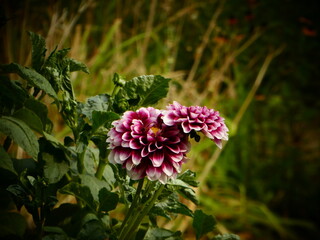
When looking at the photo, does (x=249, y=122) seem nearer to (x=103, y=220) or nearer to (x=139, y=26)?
(x=139, y=26)

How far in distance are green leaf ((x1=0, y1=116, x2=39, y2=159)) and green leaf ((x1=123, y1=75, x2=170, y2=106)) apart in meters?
0.18

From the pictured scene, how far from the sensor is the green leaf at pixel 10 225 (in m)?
0.50

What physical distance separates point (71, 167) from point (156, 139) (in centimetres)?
21

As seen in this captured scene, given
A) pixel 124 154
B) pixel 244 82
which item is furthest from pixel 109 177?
pixel 244 82

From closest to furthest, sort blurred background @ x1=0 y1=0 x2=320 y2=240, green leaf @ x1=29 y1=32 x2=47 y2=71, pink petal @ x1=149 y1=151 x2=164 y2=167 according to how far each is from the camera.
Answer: pink petal @ x1=149 y1=151 x2=164 y2=167, green leaf @ x1=29 y1=32 x2=47 y2=71, blurred background @ x1=0 y1=0 x2=320 y2=240

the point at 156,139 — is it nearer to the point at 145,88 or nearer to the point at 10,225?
the point at 145,88

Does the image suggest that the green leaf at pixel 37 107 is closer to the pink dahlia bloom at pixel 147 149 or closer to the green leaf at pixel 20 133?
the green leaf at pixel 20 133

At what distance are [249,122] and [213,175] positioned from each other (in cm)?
40

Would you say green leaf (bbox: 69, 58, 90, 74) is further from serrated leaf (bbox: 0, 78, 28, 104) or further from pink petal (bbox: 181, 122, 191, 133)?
pink petal (bbox: 181, 122, 191, 133)

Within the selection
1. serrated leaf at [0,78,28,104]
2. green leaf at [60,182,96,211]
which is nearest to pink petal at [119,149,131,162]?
green leaf at [60,182,96,211]

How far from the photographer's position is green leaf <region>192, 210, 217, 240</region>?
58cm

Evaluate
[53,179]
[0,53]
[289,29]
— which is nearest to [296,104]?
[289,29]

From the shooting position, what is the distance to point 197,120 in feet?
1.55

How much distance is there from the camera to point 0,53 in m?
1.30
